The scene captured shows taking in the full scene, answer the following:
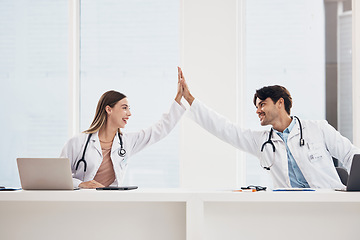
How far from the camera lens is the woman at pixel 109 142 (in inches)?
115

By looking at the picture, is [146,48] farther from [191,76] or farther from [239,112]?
[239,112]

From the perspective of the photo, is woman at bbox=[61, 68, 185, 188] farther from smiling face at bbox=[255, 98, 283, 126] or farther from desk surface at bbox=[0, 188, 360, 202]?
desk surface at bbox=[0, 188, 360, 202]

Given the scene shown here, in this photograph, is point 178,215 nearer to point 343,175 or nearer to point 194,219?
point 194,219

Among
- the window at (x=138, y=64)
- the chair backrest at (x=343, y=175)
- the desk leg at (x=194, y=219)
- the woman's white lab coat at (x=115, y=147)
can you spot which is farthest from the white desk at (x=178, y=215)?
the window at (x=138, y=64)

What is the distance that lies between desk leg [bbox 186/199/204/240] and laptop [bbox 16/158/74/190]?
1.90ft

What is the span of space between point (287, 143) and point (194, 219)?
128 centimetres

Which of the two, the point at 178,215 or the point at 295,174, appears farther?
the point at 295,174

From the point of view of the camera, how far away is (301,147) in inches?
115

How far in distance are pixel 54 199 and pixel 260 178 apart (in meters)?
2.50

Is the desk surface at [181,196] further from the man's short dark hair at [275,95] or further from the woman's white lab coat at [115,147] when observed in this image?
the man's short dark hair at [275,95]

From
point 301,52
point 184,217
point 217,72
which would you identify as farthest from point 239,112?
point 184,217

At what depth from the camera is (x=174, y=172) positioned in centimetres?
403

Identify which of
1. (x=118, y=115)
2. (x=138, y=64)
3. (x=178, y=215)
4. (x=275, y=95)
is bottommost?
(x=178, y=215)

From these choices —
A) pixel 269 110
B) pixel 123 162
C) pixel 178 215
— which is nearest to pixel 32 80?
pixel 123 162
